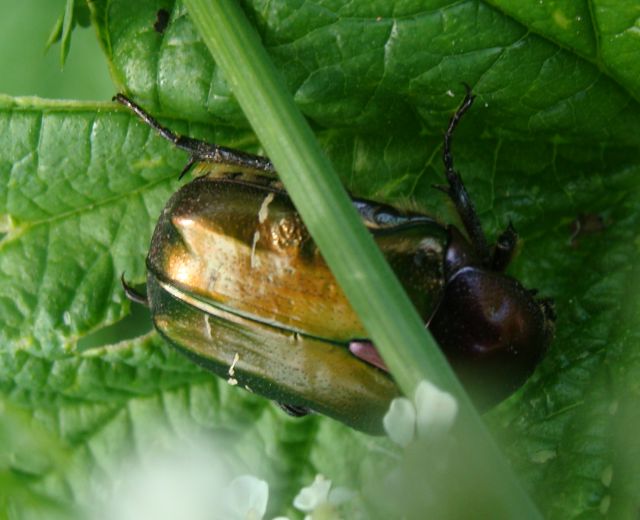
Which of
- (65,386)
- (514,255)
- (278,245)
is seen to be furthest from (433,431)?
(65,386)

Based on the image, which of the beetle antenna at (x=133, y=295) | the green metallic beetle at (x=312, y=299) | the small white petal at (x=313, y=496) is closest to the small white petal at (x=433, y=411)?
the green metallic beetle at (x=312, y=299)

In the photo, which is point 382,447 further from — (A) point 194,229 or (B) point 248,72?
(B) point 248,72

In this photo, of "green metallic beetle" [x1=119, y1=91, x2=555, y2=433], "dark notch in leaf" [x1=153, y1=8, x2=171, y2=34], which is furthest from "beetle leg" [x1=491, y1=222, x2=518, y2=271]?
"dark notch in leaf" [x1=153, y1=8, x2=171, y2=34]

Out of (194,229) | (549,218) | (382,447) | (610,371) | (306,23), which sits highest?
(306,23)

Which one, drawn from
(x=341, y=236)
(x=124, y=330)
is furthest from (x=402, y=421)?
(x=124, y=330)

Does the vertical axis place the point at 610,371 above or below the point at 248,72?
below

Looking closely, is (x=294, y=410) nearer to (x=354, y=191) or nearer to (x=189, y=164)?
(x=354, y=191)
